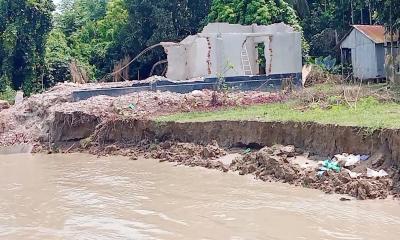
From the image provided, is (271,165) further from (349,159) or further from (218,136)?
(218,136)

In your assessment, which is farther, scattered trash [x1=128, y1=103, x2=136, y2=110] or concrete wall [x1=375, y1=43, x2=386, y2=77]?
concrete wall [x1=375, y1=43, x2=386, y2=77]

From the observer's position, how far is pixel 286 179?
10688 mm

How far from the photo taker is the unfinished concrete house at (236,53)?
2166 centimetres

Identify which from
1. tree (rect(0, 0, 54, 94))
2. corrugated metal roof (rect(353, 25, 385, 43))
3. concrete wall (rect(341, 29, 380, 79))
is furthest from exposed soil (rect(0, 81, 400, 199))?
tree (rect(0, 0, 54, 94))

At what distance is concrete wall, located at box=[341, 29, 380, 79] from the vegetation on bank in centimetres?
751

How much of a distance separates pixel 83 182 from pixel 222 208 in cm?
435

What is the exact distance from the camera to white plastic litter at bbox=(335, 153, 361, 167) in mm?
10227

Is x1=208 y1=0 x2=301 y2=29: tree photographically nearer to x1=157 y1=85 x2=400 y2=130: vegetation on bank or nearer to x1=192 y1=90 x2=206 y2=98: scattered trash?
x1=192 y1=90 x2=206 y2=98: scattered trash

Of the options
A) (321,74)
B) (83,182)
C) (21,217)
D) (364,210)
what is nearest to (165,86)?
(321,74)

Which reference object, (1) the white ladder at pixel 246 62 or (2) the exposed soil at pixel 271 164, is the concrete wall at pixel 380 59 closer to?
(1) the white ladder at pixel 246 62

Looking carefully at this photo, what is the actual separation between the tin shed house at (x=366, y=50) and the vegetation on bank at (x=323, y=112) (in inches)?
291

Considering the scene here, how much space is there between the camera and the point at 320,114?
41.9 feet

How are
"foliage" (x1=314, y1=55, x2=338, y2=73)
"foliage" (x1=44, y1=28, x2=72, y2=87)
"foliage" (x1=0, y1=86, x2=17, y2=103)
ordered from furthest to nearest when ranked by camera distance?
"foliage" (x1=44, y1=28, x2=72, y2=87)
"foliage" (x1=0, y1=86, x2=17, y2=103)
"foliage" (x1=314, y1=55, x2=338, y2=73)

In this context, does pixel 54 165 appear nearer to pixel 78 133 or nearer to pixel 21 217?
pixel 78 133
